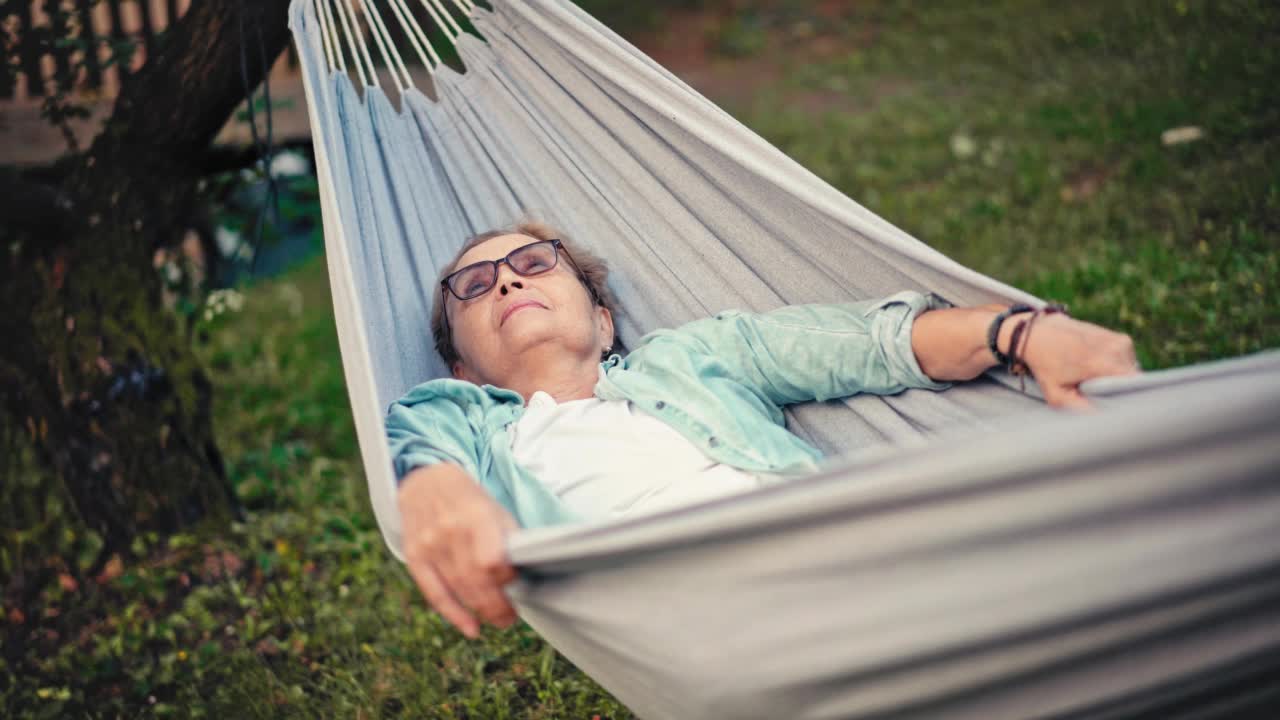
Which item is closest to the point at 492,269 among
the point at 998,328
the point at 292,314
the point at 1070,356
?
the point at 998,328

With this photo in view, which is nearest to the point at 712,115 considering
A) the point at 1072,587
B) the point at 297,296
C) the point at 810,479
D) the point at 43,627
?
the point at 810,479

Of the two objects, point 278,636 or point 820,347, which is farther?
point 278,636

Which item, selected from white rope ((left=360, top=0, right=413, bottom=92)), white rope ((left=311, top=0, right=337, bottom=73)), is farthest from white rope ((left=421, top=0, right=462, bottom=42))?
white rope ((left=311, top=0, right=337, bottom=73))

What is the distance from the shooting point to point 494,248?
2289mm

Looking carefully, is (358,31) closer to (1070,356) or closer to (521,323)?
(521,323)

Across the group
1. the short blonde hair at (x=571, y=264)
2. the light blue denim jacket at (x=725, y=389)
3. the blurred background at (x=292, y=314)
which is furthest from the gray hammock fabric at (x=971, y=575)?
the blurred background at (x=292, y=314)

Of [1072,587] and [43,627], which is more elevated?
[1072,587]

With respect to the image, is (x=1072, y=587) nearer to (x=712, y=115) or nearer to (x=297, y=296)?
(x=712, y=115)

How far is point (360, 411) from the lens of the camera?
66.4 inches

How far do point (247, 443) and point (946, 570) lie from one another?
9.68ft

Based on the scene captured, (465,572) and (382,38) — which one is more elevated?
(382,38)

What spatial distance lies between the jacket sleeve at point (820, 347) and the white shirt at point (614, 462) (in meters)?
0.20

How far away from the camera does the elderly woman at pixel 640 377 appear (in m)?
1.78

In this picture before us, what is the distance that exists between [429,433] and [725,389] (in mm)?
552
